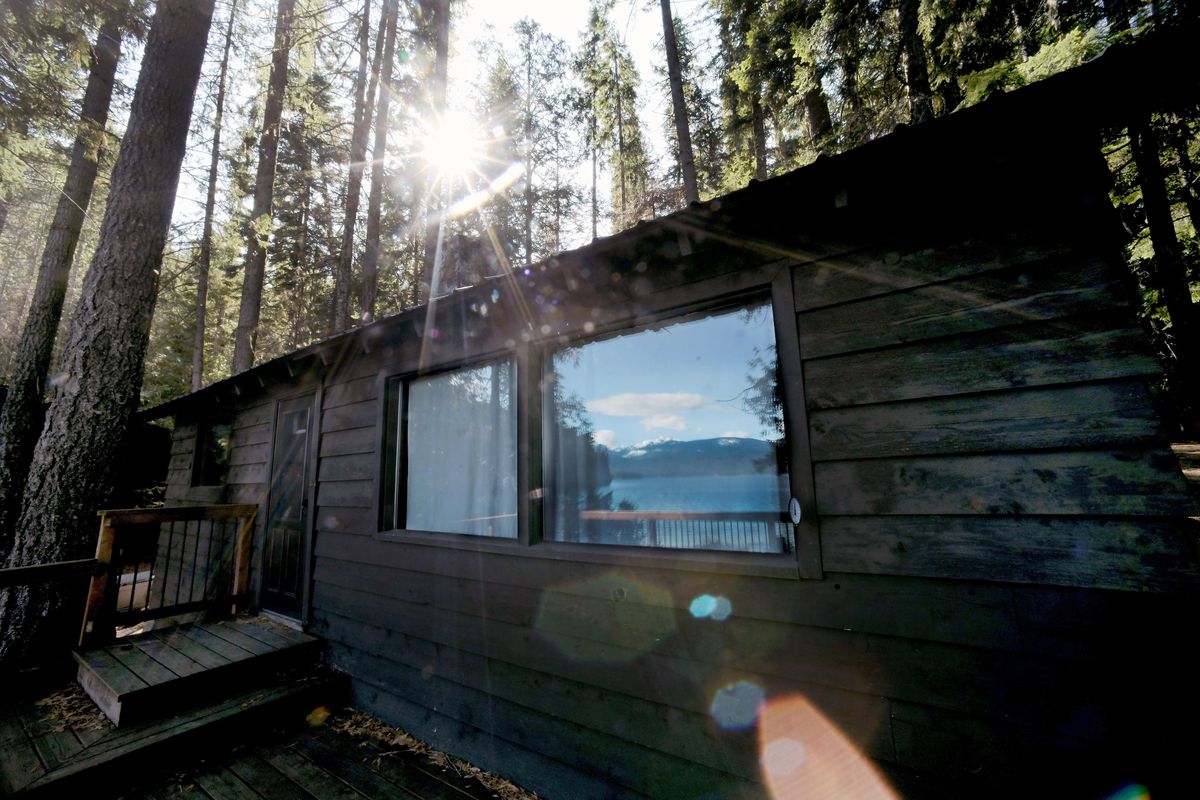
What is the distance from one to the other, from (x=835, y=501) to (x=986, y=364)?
2.22 ft

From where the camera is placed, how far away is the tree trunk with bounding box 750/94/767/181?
665 cm

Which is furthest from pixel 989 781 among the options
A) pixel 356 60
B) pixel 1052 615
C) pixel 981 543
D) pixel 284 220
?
pixel 284 220

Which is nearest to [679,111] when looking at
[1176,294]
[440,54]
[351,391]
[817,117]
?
[817,117]

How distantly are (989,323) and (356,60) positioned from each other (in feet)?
35.6

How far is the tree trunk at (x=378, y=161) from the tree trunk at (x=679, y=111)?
489cm

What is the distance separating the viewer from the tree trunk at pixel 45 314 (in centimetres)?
593

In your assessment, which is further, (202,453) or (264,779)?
(202,453)

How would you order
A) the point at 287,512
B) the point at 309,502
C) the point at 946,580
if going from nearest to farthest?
the point at 946,580
the point at 309,502
the point at 287,512

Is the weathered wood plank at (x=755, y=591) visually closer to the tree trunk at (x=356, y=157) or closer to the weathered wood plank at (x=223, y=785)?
the weathered wood plank at (x=223, y=785)

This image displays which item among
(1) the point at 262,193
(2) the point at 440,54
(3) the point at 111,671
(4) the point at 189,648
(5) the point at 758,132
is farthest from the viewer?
(1) the point at 262,193

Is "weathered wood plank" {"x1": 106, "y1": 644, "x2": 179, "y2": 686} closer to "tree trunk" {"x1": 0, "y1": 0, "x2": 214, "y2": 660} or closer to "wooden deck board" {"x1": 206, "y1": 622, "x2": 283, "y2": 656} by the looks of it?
"wooden deck board" {"x1": 206, "y1": 622, "x2": 283, "y2": 656}

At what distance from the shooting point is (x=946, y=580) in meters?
1.56

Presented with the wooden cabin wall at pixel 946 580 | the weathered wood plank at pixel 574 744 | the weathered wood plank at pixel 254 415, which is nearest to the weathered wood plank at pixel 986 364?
the wooden cabin wall at pixel 946 580

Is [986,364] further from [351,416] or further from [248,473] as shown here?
[248,473]
